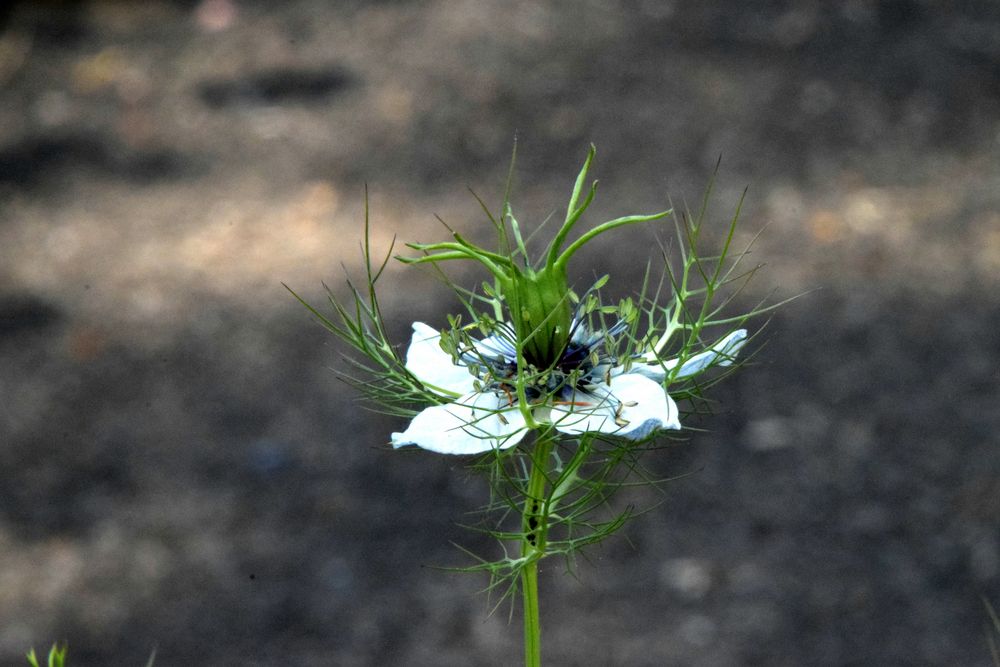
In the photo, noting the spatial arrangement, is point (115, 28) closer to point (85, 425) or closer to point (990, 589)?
point (85, 425)

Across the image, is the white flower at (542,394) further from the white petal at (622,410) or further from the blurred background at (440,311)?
the blurred background at (440,311)

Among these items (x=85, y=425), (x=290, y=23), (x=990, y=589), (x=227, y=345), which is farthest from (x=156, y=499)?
(x=290, y=23)

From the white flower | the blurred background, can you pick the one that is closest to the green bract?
the white flower

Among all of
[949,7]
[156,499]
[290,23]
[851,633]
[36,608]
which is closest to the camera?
[851,633]

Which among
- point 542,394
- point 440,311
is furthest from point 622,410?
point 440,311

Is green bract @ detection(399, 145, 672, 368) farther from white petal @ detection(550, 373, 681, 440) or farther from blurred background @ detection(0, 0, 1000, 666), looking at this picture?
blurred background @ detection(0, 0, 1000, 666)

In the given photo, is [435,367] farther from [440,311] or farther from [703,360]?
[440,311]

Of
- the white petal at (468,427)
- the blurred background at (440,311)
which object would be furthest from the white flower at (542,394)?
the blurred background at (440,311)
